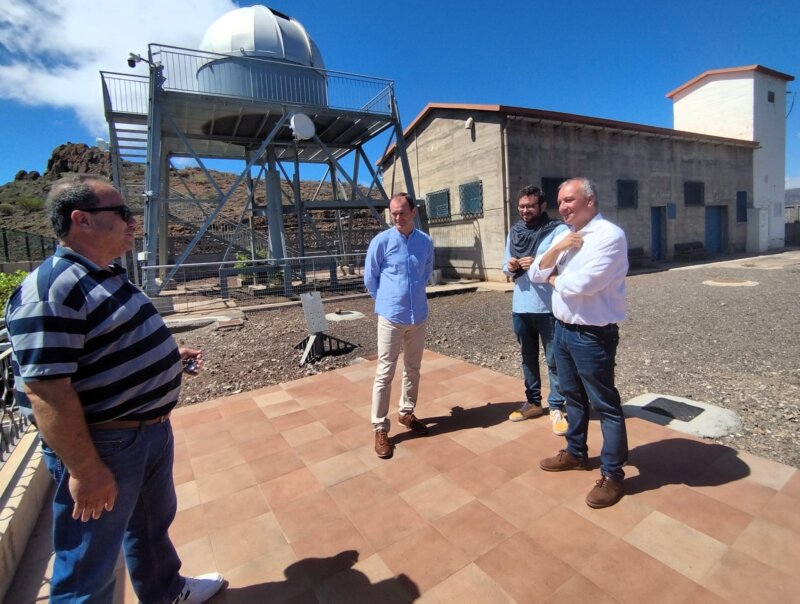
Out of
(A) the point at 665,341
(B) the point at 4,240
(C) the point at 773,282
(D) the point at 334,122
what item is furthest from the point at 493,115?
(B) the point at 4,240

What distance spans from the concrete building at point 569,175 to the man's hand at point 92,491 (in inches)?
528

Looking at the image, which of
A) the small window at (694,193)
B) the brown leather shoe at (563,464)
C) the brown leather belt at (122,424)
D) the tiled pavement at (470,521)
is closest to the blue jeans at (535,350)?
the tiled pavement at (470,521)

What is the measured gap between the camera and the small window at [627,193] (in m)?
16.6

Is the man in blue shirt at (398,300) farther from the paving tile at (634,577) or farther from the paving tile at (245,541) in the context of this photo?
the paving tile at (634,577)

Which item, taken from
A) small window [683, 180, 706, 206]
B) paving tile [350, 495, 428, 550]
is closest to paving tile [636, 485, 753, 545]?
paving tile [350, 495, 428, 550]

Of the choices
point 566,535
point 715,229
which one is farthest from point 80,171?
point 566,535

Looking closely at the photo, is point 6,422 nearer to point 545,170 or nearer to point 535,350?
point 535,350

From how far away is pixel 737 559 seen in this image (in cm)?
187

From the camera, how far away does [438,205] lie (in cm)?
1683

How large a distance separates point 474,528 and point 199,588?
4.26 ft

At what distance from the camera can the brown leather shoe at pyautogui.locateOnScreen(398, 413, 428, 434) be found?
3289mm

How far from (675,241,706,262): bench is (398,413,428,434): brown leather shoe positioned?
1958 cm

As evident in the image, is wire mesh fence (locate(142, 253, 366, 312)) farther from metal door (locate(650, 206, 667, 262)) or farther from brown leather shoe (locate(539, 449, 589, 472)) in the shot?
metal door (locate(650, 206, 667, 262))

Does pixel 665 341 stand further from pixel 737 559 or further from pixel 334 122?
pixel 334 122
